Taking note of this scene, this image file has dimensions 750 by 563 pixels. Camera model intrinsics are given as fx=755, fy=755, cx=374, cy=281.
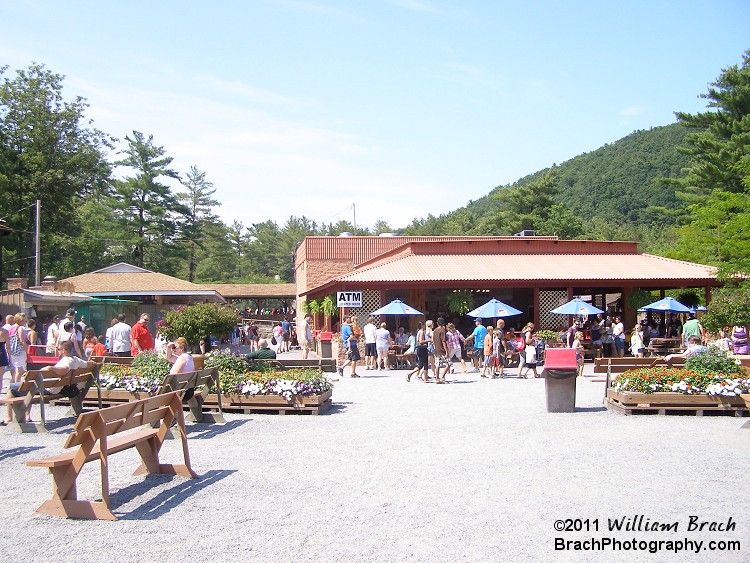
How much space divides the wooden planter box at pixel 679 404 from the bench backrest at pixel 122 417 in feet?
23.3

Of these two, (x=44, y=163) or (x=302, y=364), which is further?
(x=44, y=163)

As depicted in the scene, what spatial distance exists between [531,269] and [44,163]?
35.4m

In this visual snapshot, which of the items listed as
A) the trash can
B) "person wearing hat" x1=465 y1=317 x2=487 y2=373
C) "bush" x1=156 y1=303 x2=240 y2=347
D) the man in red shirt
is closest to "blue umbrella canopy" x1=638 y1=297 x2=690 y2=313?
"person wearing hat" x1=465 y1=317 x2=487 y2=373

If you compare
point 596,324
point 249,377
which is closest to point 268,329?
point 596,324

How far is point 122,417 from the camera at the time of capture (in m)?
6.51

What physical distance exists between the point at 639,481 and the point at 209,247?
230 feet

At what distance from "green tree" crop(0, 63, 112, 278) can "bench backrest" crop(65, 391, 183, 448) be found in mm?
43794

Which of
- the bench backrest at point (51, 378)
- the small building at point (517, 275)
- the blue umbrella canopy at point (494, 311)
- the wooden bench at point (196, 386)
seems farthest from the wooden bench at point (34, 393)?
the small building at point (517, 275)

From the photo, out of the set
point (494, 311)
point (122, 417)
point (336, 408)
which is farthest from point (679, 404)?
point (494, 311)

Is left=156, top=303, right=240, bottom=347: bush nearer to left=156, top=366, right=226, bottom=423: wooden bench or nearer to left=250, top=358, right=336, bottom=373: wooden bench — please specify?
left=250, top=358, right=336, bottom=373: wooden bench

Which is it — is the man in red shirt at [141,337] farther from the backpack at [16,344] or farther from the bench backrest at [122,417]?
the bench backrest at [122,417]

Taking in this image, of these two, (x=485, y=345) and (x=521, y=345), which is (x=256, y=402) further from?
(x=521, y=345)

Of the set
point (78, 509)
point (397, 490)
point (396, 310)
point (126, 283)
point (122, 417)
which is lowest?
point (397, 490)

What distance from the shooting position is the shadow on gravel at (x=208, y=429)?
9.85m
